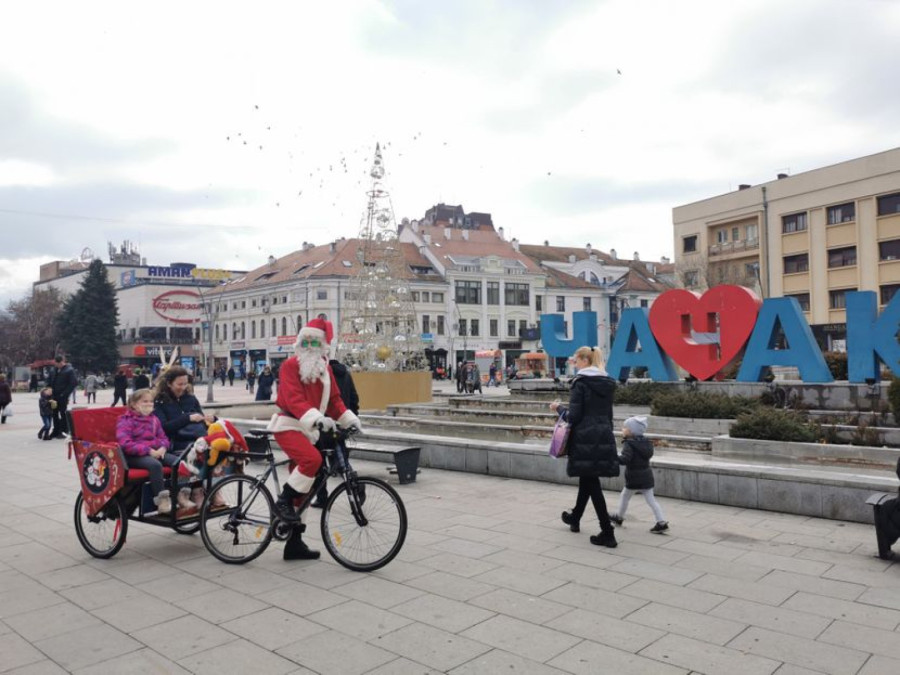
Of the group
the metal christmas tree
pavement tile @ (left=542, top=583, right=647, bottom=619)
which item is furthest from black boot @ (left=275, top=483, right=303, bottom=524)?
the metal christmas tree

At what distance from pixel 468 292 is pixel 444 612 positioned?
64.2m

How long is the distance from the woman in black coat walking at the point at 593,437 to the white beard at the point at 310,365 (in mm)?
2181

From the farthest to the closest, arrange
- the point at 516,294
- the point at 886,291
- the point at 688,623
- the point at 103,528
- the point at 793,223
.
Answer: the point at 516,294 → the point at 793,223 → the point at 886,291 → the point at 103,528 → the point at 688,623

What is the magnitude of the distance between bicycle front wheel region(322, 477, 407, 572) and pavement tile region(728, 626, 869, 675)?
2.64 metres

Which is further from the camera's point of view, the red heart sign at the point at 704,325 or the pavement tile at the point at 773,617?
the red heart sign at the point at 704,325

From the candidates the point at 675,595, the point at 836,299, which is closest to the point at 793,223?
the point at 836,299

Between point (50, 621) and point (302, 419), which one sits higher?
point (302, 419)

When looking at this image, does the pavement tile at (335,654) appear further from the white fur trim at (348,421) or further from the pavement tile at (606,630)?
the white fur trim at (348,421)

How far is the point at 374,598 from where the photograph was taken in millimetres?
5109

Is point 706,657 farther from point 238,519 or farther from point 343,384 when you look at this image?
point 343,384

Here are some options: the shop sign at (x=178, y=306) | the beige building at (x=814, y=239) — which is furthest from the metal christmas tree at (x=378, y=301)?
the shop sign at (x=178, y=306)

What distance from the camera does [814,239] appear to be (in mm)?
45750

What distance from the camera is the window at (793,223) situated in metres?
46.8

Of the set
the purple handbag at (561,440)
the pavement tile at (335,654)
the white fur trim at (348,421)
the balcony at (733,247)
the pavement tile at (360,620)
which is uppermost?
the balcony at (733,247)
